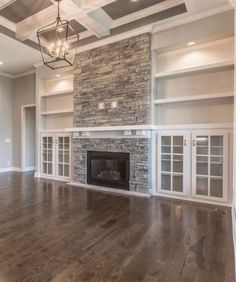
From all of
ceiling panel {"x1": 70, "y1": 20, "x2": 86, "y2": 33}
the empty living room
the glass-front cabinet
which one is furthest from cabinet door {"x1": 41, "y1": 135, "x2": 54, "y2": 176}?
ceiling panel {"x1": 70, "y1": 20, "x2": 86, "y2": 33}

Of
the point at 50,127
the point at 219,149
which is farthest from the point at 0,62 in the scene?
the point at 219,149

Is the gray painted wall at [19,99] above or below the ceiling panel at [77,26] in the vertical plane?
below

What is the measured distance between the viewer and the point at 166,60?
463 centimetres

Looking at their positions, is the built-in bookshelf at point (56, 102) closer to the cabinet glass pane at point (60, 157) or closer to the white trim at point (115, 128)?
the cabinet glass pane at point (60, 157)

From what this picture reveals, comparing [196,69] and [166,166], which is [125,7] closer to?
[196,69]

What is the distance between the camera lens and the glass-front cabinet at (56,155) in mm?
6066

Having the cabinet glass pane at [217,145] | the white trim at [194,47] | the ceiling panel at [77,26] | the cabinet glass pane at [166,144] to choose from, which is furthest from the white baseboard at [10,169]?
the cabinet glass pane at [217,145]

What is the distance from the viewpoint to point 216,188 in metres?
3.95

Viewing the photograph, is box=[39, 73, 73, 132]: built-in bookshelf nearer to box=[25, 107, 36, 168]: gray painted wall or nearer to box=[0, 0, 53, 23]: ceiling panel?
box=[25, 107, 36, 168]: gray painted wall

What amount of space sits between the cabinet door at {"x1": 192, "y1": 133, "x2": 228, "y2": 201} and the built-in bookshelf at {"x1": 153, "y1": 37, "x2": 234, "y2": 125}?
414 mm

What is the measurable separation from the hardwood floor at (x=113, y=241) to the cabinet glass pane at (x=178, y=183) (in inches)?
14.0

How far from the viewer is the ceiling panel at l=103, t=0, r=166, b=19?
12.4ft

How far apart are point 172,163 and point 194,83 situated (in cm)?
175

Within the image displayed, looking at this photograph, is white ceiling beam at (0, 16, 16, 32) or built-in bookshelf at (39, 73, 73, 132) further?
built-in bookshelf at (39, 73, 73, 132)
